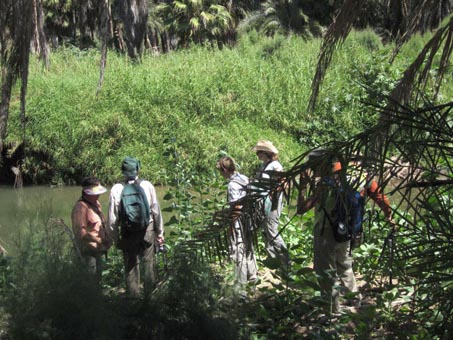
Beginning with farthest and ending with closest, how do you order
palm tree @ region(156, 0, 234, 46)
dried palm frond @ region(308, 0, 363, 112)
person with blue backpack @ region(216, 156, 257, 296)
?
palm tree @ region(156, 0, 234, 46)
dried palm frond @ region(308, 0, 363, 112)
person with blue backpack @ region(216, 156, 257, 296)

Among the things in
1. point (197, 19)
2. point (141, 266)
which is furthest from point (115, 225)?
point (197, 19)

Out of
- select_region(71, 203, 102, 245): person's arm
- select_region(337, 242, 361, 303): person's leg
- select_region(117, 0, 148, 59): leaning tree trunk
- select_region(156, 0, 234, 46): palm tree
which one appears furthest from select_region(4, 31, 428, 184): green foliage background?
select_region(156, 0, 234, 46): palm tree

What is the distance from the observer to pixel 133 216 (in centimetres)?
540

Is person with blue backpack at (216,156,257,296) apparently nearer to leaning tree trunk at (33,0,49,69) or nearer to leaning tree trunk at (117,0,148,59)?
leaning tree trunk at (33,0,49,69)

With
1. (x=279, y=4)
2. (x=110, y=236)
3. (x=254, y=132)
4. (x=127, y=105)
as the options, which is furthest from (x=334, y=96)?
(x=279, y=4)

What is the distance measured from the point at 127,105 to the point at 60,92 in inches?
80.0

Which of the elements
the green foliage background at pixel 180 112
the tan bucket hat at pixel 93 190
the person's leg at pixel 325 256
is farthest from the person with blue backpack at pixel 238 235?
the green foliage background at pixel 180 112

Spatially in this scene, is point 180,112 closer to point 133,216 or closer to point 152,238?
point 152,238

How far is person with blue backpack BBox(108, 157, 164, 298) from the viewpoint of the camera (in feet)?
17.8

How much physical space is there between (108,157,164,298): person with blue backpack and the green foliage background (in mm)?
10632

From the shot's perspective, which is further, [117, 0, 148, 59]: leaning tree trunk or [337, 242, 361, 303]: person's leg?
[117, 0, 148, 59]: leaning tree trunk

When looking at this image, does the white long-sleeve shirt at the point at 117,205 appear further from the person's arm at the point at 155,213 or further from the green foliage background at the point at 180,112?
the green foliage background at the point at 180,112

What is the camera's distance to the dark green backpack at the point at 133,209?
540 centimetres

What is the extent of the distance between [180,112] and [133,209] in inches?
523
